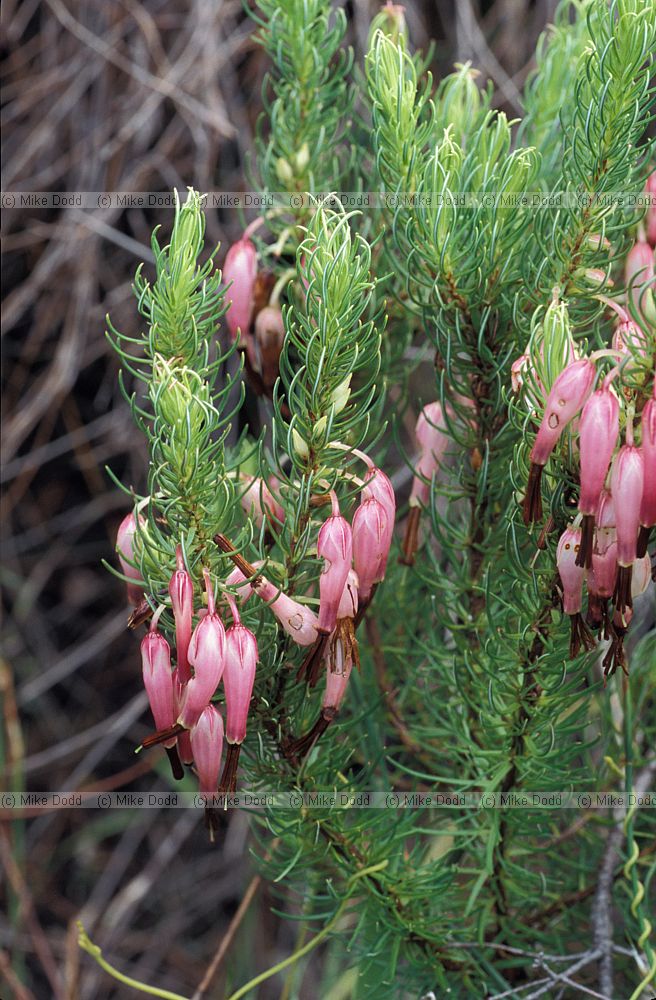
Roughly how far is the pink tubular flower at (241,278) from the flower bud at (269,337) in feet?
0.05

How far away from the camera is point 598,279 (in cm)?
73

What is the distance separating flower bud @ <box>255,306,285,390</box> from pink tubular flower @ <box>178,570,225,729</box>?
0.30m

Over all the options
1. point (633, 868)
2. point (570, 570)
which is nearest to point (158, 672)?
point (570, 570)

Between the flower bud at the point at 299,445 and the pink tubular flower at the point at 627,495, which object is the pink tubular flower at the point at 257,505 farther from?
the pink tubular flower at the point at 627,495

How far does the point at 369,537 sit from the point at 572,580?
5.4 inches

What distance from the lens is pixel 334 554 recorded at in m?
0.62

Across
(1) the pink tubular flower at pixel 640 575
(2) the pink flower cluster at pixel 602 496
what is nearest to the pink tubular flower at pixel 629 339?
(2) the pink flower cluster at pixel 602 496

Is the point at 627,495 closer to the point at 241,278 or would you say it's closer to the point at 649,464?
the point at 649,464

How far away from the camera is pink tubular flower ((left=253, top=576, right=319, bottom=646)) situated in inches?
25.3

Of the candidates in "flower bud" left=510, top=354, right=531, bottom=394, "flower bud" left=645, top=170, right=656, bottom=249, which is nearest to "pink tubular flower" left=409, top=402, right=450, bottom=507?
"flower bud" left=510, top=354, right=531, bottom=394

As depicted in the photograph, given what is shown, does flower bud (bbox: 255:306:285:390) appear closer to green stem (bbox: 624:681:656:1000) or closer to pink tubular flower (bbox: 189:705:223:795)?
pink tubular flower (bbox: 189:705:223:795)

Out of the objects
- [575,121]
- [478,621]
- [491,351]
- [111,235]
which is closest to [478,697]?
[478,621]

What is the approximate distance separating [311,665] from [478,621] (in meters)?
0.23

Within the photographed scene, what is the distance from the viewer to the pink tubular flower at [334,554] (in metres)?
0.62
